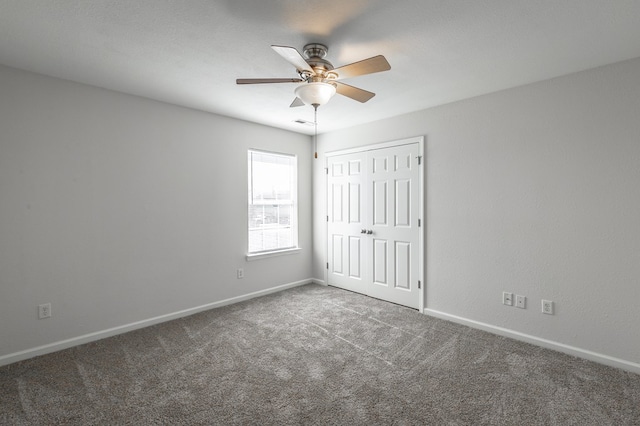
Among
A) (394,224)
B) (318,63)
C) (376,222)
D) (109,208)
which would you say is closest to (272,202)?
(376,222)

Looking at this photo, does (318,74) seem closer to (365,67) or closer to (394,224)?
(365,67)

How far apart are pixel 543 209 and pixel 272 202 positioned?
3279mm

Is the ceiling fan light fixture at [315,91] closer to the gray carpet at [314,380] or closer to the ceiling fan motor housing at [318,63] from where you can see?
the ceiling fan motor housing at [318,63]

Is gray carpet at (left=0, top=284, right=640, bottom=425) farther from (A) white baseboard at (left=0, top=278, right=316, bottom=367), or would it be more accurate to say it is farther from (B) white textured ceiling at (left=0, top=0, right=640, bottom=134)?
(B) white textured ceiling at (left=0, top=0, right=640, bottom=134)

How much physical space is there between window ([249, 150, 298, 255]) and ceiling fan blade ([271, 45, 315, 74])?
2371 millimetres

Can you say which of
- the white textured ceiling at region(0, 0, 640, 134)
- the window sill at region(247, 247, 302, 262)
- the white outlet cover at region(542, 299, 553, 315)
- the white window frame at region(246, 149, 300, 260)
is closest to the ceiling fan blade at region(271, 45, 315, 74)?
the white textured ceiling at region(0, 0, 640, 134)

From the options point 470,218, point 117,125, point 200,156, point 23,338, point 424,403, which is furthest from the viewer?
point 200,156

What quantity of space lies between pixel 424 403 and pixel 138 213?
125 inches

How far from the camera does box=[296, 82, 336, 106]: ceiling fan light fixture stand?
2.10 metres

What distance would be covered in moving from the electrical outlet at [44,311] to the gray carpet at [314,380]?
363 millimetres

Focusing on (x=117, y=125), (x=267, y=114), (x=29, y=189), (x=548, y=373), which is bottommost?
(x=548, y=373)

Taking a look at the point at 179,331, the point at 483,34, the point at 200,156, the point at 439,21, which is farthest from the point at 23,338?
the point at 483,34

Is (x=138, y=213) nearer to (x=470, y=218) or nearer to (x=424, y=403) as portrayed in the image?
(x=424, y=403)

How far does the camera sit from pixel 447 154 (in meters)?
3.50
